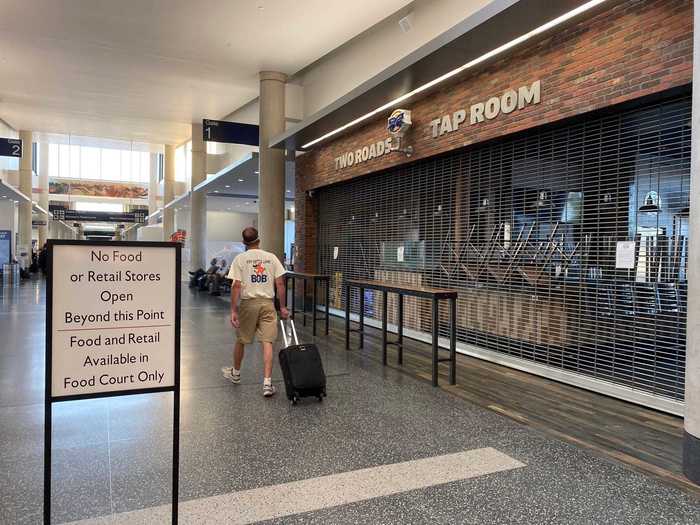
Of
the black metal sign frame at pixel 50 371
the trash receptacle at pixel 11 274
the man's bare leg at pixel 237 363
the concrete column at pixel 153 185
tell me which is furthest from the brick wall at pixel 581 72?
the concrete column at pixel 153 185

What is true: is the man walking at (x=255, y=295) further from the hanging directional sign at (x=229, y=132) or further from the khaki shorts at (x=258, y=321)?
the hanging directional sign at (x=229, y=132)

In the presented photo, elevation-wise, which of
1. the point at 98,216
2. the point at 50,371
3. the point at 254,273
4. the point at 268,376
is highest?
the point at 98,216

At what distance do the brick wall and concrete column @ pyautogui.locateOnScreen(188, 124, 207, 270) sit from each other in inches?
500

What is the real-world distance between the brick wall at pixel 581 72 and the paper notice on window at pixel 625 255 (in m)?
1.27

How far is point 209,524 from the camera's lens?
244cm

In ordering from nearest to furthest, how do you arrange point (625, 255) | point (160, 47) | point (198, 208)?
point (625, 255) < point (160, 47) < point (198, 208)

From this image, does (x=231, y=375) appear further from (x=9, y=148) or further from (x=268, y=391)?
(x=9, y=148)

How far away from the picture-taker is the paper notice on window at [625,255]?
4637 mm

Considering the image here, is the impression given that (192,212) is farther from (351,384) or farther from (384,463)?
(384,463)

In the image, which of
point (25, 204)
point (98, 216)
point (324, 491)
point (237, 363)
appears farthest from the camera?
point (98, 216)

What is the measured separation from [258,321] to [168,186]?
21558 mm

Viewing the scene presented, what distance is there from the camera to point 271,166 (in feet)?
36.4

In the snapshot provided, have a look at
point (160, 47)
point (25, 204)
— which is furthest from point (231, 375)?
point (25, 204)

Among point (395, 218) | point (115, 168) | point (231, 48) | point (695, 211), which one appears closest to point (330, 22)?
point (231, 48)
